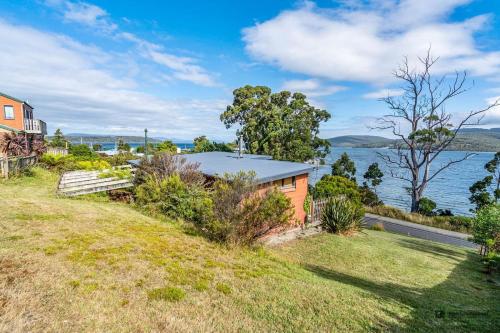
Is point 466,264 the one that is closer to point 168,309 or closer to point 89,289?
point 168,309

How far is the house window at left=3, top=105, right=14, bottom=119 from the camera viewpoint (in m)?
28.1

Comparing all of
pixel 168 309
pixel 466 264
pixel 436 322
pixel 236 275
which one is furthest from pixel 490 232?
pixel 168 309

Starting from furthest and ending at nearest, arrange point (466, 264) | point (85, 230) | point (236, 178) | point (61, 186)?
point (61, 186) → point (466, 264) → point (236, 178) → point (85, 230)

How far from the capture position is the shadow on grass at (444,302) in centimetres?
492

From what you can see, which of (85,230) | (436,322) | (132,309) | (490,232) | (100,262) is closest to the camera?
(132,309)

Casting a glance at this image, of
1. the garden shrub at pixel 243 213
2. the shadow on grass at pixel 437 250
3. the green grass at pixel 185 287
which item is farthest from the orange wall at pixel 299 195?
the garden shrub at pixel 243 213

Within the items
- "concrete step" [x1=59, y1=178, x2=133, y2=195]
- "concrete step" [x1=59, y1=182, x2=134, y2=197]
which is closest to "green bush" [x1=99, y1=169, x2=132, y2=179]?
"concrete step" [x1=59, y1=178, x2=133, y2=195]

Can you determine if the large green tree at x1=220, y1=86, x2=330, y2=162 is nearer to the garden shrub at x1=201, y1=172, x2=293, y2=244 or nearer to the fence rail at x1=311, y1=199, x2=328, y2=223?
the fence rail at x1=311, y1=199, x2=328, y2=223

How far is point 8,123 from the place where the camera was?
28.3 m

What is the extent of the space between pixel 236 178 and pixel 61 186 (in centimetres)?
1076

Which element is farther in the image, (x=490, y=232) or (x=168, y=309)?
(x=490, y=232)

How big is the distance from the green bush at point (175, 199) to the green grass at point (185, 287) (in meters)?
2.08

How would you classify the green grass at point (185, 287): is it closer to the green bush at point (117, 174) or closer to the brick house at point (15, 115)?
the green bush at point (117, 174)

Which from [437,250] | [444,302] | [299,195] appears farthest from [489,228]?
[299,195]
